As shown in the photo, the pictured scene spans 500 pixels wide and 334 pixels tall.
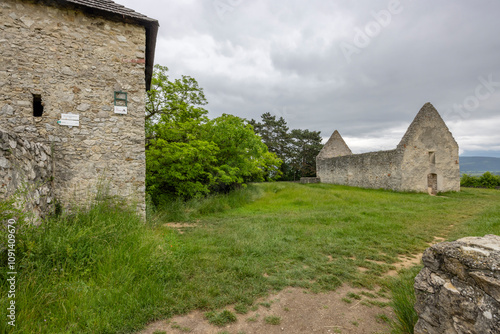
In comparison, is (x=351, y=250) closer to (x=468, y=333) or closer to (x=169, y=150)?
(x=468, y=333)

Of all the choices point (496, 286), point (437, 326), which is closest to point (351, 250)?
point (437, 326)

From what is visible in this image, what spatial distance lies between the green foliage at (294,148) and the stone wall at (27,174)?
113ft

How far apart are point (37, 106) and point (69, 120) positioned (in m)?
0.87

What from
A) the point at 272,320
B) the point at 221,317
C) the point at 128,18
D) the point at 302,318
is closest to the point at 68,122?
the point at 128,18

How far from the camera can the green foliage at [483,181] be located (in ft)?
72.2

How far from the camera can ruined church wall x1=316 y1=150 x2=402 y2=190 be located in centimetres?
1739

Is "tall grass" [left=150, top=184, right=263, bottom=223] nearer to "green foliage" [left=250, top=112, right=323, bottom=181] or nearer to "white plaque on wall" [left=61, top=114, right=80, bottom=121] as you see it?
"white plaque on wall" [left=61, top=114, right=80, bottom=121]

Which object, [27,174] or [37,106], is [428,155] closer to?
[27,174]

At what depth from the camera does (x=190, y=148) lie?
348 inches

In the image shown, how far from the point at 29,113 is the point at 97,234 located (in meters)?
3.67

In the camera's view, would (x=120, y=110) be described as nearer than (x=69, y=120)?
No

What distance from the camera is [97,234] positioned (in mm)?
3902

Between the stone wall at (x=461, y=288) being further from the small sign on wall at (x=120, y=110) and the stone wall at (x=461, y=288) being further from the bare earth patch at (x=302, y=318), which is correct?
the small sign on wall at (x=120, y=110)

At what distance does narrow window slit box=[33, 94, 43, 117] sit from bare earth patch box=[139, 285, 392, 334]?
19.1 ft
